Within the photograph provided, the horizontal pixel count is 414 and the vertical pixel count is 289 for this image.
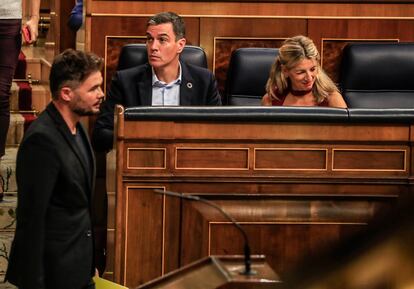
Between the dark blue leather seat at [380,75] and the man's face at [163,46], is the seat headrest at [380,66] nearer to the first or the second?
the dark blue leather seat at [380,75]

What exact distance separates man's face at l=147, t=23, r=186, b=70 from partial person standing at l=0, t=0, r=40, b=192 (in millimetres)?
421

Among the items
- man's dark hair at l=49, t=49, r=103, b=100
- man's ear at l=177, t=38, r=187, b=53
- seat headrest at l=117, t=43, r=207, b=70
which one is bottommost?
man's dark hair at l=49, t=49, r=103, b=100

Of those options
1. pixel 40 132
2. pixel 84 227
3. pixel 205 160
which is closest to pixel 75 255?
pixel 84 227

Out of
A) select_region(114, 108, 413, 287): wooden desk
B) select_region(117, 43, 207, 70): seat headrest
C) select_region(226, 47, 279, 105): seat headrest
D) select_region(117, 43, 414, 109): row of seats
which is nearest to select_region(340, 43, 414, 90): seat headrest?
select_region(117, 43, 414, 109): row of seats

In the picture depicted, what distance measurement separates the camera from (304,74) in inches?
93.6

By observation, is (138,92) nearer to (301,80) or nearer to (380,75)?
(301,80)

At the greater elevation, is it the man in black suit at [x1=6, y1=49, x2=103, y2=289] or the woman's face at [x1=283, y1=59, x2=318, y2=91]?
the woman's face at [x1=283, y1=59, x2=318, y2=91]

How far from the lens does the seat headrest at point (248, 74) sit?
101 inches

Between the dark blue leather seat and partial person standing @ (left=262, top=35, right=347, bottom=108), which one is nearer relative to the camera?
partial person standing @ (left=262, top=35, right=347, bottom=108)

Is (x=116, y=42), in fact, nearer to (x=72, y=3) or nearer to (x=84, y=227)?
(x=72, y=3)

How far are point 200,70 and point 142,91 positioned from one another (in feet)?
0.59

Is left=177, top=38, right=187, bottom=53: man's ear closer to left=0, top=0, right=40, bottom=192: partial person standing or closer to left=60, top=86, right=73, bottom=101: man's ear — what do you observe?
left=0, top=0, right=40, bottom=192: partial person standing

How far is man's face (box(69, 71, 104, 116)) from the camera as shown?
5.37ft

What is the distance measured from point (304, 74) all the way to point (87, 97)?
0.87 meters
